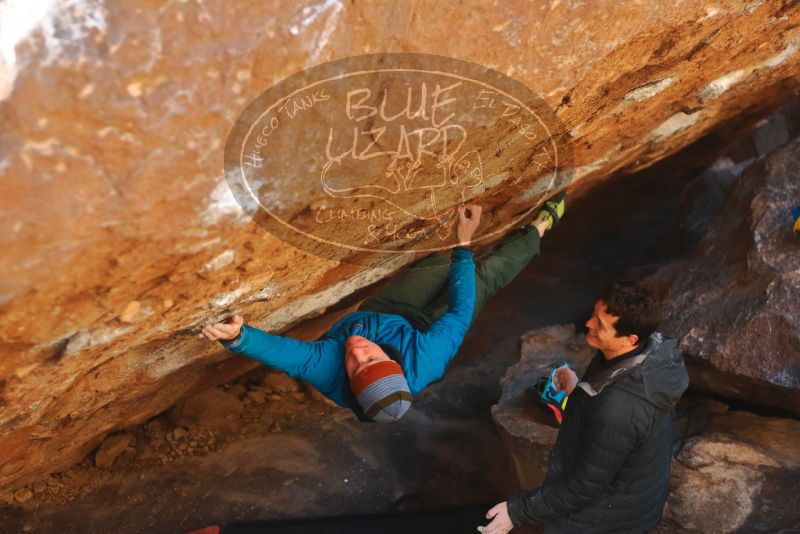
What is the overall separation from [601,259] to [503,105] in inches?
158

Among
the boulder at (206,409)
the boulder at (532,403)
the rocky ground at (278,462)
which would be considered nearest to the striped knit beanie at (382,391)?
the boulder at (532,403)

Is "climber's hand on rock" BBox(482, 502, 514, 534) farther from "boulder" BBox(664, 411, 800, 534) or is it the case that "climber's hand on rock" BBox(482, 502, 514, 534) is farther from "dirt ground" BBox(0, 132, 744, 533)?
"dirt ground" BBox(0, 132, 744, 533)

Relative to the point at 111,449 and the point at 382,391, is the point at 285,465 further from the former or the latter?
the point at 382,391

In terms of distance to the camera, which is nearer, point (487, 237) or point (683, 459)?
point (683, 459)

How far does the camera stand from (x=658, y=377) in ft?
7.50

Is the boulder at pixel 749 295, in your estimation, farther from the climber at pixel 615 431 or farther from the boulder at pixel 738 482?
the climber at pixel 615 431

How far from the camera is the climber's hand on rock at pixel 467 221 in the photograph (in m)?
2.99

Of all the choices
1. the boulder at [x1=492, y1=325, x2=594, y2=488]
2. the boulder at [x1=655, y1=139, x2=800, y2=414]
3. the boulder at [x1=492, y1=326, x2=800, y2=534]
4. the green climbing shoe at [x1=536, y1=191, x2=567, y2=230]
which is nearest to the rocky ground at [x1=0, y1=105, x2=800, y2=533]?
the boulder at [x1=492, y1=325, x2=594, y2=488]

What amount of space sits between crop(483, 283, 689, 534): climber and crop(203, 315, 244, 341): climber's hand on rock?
1.18 meters

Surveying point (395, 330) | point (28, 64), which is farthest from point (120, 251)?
point (395, 330)

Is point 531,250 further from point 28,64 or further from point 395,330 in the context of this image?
point 28,64

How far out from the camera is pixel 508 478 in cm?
389

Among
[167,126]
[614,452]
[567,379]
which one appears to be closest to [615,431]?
[614,452]

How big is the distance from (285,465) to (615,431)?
7.60 feet
